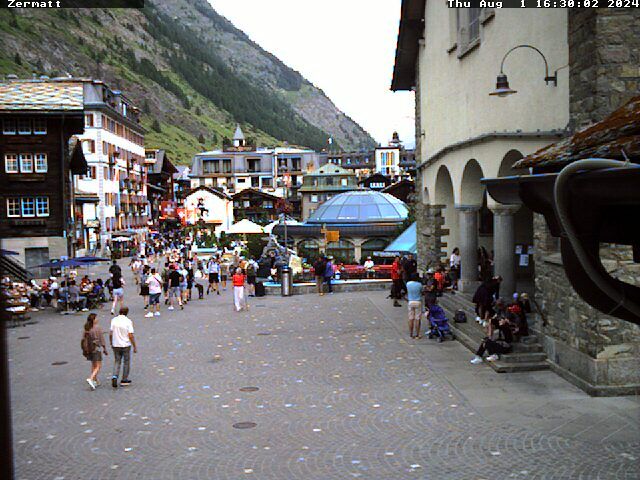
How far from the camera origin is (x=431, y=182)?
27828 millimetres

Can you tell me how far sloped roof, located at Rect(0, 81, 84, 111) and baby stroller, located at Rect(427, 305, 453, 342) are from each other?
3335 cm

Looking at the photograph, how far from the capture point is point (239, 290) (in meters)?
25.3

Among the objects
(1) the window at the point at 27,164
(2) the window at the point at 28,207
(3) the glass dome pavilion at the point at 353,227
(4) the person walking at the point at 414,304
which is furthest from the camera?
(3) the glass dome pavilion at the point at 353,227

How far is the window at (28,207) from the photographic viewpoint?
154ft

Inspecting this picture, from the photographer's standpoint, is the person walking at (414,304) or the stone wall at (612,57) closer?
the stone wall at (612,57)

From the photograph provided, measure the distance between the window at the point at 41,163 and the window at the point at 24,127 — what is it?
1594 millimetres

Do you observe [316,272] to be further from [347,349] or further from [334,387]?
[334,387]

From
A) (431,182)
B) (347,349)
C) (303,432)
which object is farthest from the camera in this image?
(431,182)

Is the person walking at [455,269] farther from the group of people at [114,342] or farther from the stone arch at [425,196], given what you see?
the group of people at [114,342]

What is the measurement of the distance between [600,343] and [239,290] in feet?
49.1

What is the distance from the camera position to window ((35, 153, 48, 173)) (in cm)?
4662

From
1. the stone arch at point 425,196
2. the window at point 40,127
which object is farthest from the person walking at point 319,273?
the window at point 40,127

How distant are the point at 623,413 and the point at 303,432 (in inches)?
198

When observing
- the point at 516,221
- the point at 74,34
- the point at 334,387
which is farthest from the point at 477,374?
the point at 74,34
